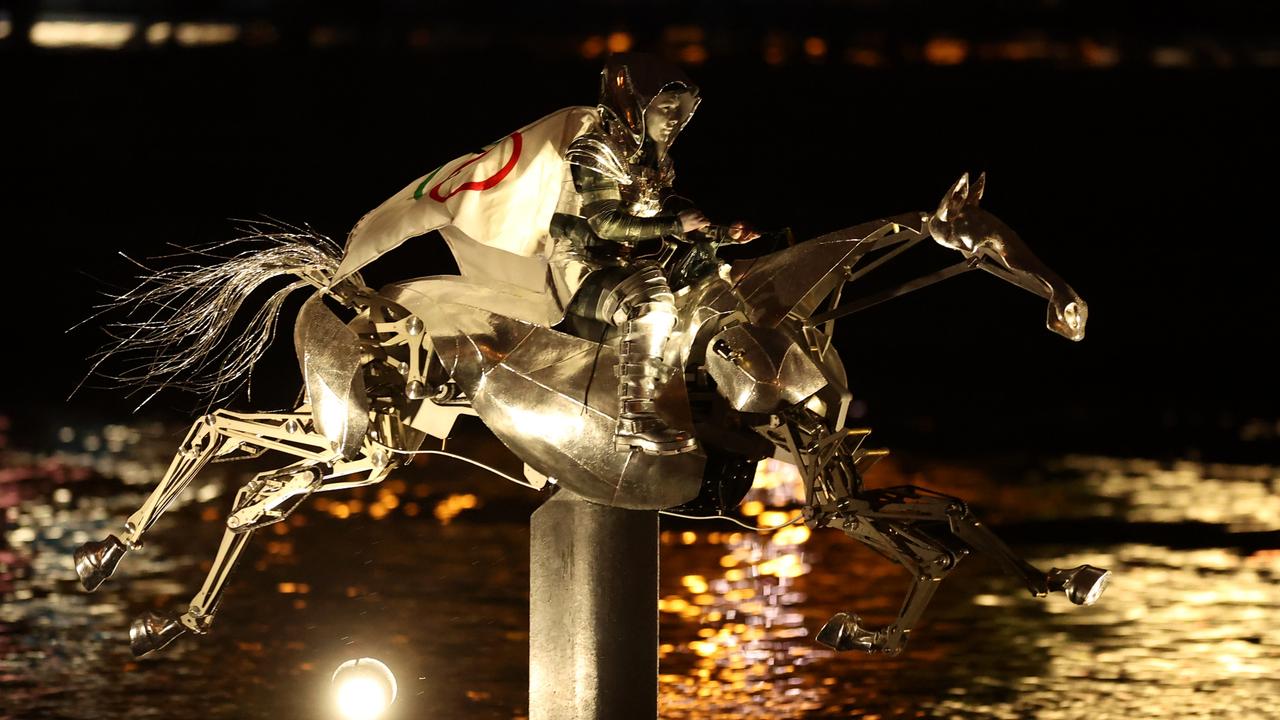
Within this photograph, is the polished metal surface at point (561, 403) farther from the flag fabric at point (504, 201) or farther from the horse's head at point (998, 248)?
the horse's head at point (998, 248)

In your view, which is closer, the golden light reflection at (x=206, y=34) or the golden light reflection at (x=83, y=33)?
the golden light reflection at (x=206, y=34)

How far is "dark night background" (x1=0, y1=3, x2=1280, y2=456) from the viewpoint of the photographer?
34.9 ft

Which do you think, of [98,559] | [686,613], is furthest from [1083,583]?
[686,613]

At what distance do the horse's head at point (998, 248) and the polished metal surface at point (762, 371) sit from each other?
0.41 m

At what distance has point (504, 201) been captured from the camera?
11.9 feet

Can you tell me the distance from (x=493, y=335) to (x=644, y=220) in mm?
472

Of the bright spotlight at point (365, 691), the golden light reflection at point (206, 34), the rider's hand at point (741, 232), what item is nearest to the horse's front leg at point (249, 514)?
the bright spotlight at point (365, 691)

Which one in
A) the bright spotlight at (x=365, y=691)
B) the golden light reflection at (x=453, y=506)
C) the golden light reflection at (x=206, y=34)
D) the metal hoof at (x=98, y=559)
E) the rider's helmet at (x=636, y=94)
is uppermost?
the golden light reflection at (x=206, y=34)

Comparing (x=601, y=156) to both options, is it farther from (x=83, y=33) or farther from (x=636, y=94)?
(x=83, y=33)

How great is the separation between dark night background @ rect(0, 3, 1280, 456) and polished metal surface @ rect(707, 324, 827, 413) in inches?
266

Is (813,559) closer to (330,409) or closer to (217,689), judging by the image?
(217,689)

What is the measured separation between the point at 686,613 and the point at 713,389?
2.63 metres

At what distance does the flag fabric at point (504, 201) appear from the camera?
3.63 metres

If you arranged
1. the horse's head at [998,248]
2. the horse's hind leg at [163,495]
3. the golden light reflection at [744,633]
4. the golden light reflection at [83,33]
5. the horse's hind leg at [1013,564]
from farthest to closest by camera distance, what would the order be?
the golden light reflection at [83,33] → the golden light reflection at [744,633] → the horse's hind leg at [163,495] → the horse's hind leg at [1013,564] → the horse's head at [998,248]
